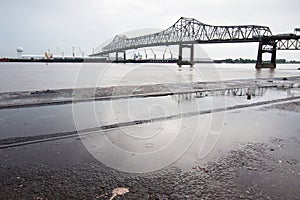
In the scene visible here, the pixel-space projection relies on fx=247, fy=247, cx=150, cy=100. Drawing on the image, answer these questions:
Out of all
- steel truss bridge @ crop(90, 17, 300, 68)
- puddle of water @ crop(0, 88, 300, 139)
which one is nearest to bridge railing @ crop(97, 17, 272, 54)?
steel truss bridge @ crop(90, 17, 300, 68)

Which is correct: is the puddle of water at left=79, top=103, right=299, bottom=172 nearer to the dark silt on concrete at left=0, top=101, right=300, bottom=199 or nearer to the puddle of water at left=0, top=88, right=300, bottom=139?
the dark silt on concrete at left=0, top=101, right=300, bottom=199

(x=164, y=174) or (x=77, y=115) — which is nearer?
(x=164, y=174)

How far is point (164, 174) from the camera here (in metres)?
→ 4.19

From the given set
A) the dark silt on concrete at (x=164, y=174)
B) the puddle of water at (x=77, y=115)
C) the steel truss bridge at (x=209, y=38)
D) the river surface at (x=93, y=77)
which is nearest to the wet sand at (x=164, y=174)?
the dark silt on concrete at (x=164, y=174)

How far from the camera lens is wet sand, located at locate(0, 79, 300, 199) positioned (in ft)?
11.6

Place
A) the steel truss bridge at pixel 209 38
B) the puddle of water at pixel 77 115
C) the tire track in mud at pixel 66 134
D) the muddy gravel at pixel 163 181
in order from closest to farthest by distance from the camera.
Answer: the muddy gravel at pixel 163 181
the tire track in mud at pixel 66 134
the puddle of water at pixel 77 115
the steel truss bridge at pixel 209 38

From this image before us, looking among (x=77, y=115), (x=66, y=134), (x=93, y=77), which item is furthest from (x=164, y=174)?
(x=93, y=77)

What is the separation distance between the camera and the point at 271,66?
319 ft

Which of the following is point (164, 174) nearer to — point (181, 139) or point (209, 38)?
point (181, 139)

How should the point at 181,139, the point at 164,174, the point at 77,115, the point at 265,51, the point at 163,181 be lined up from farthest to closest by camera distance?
the point at 265,51
the point at 77,115
the point at 181,139
the point at 164,174
the point at 163,181

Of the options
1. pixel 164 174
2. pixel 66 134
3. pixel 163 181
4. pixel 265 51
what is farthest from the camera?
pixel 265 51

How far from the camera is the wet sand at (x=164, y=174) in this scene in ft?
11.6

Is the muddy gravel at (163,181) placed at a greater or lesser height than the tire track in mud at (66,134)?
lesser

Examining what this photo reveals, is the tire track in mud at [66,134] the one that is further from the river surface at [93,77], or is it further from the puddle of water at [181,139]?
the river surface at [93,77]
